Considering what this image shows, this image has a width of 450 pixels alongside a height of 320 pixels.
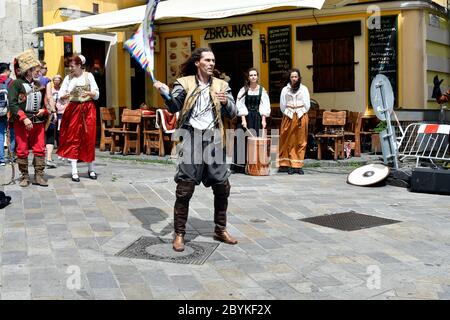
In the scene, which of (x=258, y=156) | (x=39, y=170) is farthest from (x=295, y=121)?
(x=39, y=170)

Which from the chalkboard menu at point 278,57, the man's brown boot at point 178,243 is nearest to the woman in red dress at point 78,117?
the man's brown boot at point 178,243

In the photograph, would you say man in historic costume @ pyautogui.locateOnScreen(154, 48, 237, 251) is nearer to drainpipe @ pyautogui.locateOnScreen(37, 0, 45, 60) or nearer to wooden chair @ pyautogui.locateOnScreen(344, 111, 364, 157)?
wooden chair @ pyautogui.locateOnScreen(344, 111, 364, 157)

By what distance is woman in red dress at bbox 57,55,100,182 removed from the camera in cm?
891

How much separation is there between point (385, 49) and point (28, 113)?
812 cm

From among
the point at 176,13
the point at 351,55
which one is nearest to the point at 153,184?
the point at 176,13

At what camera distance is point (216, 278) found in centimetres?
455

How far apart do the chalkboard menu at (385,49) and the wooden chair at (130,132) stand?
530 cm

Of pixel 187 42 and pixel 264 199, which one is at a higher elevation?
pixel 187 42

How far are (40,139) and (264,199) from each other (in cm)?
330

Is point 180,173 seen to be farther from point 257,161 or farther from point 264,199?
point 257,161

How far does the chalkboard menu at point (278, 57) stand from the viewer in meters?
14.5

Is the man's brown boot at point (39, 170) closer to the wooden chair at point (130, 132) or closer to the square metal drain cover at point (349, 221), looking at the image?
the square metal drain cover at point (349, 221)

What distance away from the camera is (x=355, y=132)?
12.3 metres

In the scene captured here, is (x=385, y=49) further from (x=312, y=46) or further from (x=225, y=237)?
(x=225, y=237)
